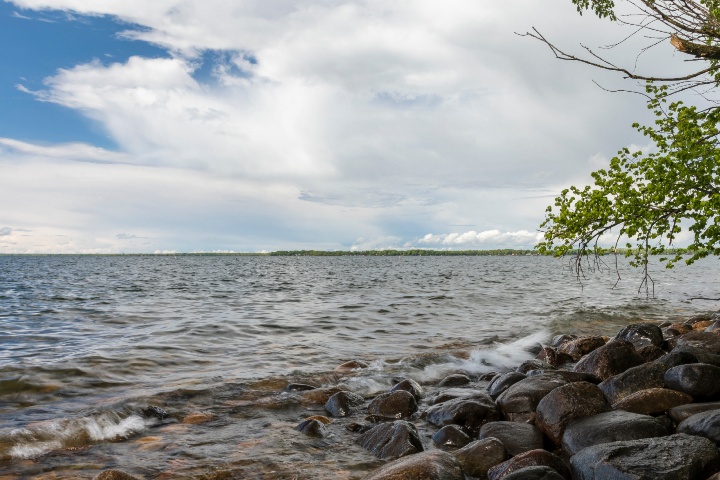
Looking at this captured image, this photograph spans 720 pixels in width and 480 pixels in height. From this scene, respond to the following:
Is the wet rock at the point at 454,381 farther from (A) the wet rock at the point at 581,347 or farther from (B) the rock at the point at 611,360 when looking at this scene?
(A) the wet rock at the point at 581,347

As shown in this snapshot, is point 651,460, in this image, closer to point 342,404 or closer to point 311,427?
point 311,427

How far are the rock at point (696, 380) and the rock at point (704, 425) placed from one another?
4.01 ft

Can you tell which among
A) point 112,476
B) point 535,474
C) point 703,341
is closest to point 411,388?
point 535,474

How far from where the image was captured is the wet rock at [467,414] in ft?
25.2

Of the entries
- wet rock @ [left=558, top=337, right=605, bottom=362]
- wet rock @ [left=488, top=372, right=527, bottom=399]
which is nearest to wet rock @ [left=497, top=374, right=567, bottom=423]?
wet rock @ [left=488, top=372, right=527, bottom=399]

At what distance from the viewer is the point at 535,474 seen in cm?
495

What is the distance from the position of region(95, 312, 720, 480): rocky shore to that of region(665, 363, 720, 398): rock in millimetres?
14

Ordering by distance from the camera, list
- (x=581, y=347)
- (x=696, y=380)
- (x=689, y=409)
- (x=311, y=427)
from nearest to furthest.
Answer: (x=689, y=409)
(x=696, y=380)
(x=311, y=427)
(x=581, y=347)

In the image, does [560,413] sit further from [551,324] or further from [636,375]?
[551,324]

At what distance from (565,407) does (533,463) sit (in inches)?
64.3

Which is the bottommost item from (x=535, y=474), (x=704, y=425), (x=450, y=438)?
(x=450, y=438)

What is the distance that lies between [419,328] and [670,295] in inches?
829

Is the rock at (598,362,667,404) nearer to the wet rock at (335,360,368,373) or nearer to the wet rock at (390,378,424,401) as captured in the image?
the wet rock at (390,378,424,401)

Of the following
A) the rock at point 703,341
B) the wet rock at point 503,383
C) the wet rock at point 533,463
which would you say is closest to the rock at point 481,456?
the wet rock at point 533,463
